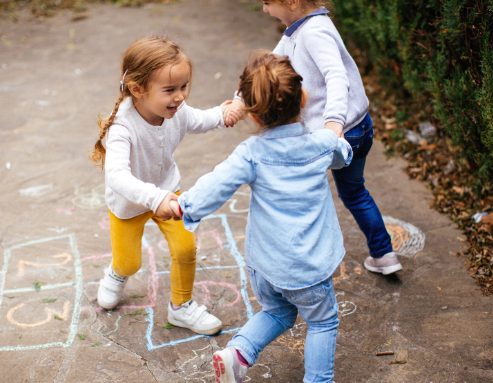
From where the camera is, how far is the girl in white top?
1.91 metres

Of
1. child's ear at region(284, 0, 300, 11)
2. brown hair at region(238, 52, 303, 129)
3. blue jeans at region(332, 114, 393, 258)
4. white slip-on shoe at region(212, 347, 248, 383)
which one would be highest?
child's ear at region(284, 0, 300, 11)

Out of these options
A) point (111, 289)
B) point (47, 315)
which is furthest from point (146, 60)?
point (47, 315)

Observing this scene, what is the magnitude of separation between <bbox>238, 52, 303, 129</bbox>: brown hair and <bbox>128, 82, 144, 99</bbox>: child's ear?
1.84 feet

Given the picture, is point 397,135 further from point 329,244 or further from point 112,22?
point 112,22

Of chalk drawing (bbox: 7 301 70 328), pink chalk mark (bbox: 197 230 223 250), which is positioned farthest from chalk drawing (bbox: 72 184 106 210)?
chalk drawing (bbox: 7 301 70 328)

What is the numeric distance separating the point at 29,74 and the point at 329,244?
212 inches

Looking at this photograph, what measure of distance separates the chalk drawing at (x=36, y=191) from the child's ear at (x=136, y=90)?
1941 mm

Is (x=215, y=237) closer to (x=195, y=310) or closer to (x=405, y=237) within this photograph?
(x=195, y=310)

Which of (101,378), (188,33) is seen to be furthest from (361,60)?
(101,378)

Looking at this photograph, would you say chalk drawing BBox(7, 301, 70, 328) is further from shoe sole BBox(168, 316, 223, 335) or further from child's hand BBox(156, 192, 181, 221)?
child's hand BBox(156, 192, 181, 221)

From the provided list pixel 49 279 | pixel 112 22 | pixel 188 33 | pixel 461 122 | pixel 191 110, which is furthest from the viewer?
pixel 112 22

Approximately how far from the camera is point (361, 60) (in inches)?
232

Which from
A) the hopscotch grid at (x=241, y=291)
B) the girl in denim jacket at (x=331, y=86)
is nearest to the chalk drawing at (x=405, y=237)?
the girl in denim jacket at (x=331, y=86)

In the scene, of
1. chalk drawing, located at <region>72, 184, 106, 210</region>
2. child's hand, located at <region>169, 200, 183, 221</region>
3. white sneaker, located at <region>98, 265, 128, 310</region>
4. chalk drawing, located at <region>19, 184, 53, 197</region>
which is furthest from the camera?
chalk drawing, located at <region>19, 184, 53, 197</region>
